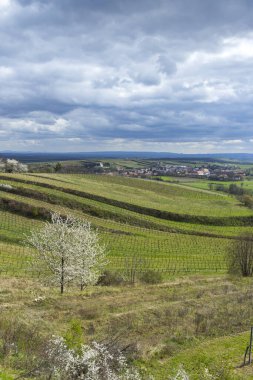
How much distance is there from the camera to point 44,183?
391 feet

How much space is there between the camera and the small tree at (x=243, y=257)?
46250 mm

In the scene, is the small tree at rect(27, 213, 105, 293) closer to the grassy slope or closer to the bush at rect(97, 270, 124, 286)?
the bush at rect(97, 270, 124, 286)

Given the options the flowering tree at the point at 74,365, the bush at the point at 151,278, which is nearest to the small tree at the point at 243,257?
the bush at the point at 151,278

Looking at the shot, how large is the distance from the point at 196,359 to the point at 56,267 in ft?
70.9

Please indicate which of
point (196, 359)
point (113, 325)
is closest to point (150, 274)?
point (113, 325)

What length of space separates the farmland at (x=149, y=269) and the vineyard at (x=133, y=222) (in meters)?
Answer: 0.27

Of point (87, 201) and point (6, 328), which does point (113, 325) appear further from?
point (87, 201)

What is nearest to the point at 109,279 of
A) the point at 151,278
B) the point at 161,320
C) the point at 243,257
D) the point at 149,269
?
the point at 151,278

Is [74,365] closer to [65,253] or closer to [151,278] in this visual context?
[65,253]

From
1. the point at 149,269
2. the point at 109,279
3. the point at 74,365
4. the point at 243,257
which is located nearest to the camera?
the point at 74,365

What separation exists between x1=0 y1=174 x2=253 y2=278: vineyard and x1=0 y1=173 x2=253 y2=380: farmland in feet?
0.89

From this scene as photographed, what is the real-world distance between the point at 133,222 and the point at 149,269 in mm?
43758

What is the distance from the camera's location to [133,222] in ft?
327

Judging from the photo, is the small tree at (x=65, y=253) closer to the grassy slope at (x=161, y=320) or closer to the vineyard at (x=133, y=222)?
the grassy slope at (x=161, y=320)
